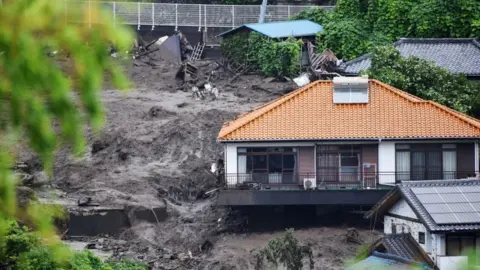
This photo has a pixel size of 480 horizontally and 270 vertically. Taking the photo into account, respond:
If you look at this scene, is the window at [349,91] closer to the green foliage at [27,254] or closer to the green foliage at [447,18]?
the green foliage at [447,18]

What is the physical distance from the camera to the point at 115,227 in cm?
2694

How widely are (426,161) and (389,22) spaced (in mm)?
12835

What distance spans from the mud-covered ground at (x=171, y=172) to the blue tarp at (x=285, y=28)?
1900 mm

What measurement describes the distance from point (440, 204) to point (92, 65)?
17271 mm

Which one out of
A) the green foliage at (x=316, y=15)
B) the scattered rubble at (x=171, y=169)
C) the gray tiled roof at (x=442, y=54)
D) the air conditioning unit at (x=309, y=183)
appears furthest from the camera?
the green foliage at (x=316, y=15)

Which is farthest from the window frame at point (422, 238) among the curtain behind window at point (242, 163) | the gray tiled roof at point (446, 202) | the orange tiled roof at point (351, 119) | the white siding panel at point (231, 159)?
the white siding panel at point (231, 159)

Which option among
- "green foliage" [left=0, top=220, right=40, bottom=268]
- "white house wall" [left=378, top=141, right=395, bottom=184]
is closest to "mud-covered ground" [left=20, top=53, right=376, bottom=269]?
"white house wall" [left=378, top=141, right=395, bottom=184]

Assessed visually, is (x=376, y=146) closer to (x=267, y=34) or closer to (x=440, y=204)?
(x=440, y=204)

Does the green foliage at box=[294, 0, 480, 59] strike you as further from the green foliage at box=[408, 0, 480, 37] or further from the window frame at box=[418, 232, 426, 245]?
the window frame at box=[418, 232, 426, 245]

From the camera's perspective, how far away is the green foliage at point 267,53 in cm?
3675

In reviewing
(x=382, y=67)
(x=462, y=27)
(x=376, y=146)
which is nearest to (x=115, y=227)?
(x=376, y=146)

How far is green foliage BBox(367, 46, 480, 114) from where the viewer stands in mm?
29766

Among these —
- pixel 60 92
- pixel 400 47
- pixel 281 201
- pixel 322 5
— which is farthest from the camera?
pixel 322 5

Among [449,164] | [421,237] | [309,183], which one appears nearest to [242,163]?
[309,183]
